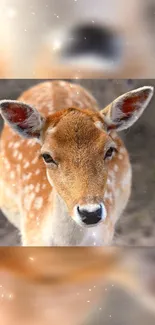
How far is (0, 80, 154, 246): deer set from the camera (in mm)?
1994

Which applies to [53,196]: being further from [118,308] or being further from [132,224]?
[118,308]

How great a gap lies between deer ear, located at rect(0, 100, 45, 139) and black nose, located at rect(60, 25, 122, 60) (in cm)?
32

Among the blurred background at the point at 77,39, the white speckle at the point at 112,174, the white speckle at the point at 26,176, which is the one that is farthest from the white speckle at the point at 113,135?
the white speckle at the point at 26,176

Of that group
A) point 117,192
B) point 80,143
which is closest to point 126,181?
point 117,192

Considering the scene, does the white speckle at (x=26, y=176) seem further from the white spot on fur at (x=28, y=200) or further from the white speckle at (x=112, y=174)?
the white speckle at (x=112, y=174)

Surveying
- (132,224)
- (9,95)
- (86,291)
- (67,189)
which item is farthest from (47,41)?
(86,291)

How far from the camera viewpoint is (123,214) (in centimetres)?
216

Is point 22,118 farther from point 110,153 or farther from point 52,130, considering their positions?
point 110,153

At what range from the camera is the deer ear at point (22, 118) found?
6.68 feet

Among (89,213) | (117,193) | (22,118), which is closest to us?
(89,213)

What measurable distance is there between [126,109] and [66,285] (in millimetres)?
756

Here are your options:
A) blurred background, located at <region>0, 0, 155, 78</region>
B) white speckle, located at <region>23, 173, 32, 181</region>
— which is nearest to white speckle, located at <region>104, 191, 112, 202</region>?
white speckle, located at <region>23, 173, 32, 181</region>

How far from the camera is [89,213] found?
6.38 ft

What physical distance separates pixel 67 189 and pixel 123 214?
302 mm
